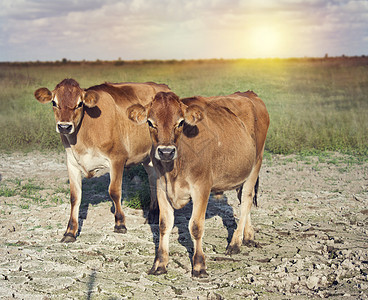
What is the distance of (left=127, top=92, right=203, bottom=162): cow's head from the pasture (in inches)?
60.0

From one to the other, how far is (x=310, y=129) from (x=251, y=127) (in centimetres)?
866

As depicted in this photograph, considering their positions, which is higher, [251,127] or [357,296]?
[251,127]

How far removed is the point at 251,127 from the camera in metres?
6.48

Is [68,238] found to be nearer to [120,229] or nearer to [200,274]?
[120,229]

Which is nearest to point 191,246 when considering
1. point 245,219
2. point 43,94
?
point 245,219

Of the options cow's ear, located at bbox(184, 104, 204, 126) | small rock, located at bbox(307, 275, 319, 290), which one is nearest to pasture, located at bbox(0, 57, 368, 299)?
small rock, located at bbox(307, 275, 319, 290)

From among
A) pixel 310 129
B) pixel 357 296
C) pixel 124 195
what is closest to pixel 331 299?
pixel 357 296

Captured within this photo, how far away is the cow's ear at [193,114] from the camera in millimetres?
5184

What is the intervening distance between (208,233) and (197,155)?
6.31ft

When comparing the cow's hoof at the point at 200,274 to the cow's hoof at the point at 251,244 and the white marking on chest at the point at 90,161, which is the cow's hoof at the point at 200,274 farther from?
the white marking on chest at the point at 90,161

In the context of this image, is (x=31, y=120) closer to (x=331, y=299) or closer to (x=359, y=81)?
(x=331, y=299)

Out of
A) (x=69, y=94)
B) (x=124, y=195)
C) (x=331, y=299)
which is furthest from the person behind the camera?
(x=124, y=195)

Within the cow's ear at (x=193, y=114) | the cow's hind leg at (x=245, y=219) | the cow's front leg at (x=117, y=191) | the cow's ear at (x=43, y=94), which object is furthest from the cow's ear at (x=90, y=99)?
the cow's hind leg at (x=245, y=219)

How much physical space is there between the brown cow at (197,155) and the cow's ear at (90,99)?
1.59 meters
